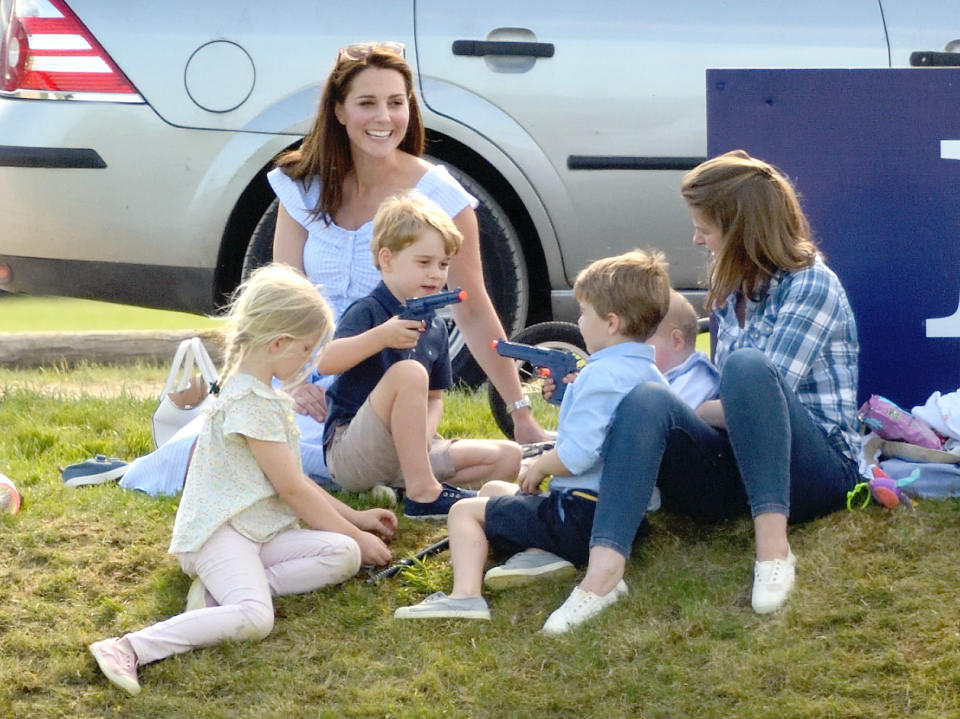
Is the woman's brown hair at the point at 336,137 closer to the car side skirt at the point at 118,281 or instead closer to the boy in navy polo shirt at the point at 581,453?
the car side skirt at the point at 118,281

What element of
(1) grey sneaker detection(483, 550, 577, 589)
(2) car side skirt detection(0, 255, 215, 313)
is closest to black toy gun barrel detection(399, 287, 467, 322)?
(1) grey sneaker detection(483, 550, 577, 589)

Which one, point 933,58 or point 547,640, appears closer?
point 547,640

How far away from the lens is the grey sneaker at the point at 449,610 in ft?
11.0

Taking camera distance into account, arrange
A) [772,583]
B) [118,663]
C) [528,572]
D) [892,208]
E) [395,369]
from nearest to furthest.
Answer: [118,663]
[772,583]
[528,572]
[395,369]
[892,208]

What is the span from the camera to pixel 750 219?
3.56 metres

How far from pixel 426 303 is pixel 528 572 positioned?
0.79 m

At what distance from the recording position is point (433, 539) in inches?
153

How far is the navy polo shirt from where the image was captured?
3.98 m

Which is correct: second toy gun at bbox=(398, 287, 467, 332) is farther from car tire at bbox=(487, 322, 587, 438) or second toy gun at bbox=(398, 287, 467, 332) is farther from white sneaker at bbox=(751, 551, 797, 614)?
white sneaker at bbox=(751, 551, 797, 614)

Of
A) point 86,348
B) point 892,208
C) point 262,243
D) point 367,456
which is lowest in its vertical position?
point 86,348

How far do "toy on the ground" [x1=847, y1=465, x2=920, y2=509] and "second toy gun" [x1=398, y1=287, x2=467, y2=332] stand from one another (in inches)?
43.6

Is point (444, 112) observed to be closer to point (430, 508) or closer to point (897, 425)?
point (430, 508)

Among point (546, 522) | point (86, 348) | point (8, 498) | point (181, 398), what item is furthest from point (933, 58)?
point (86, 348)

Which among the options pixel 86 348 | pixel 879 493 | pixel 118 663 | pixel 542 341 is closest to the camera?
pixel 118 663
